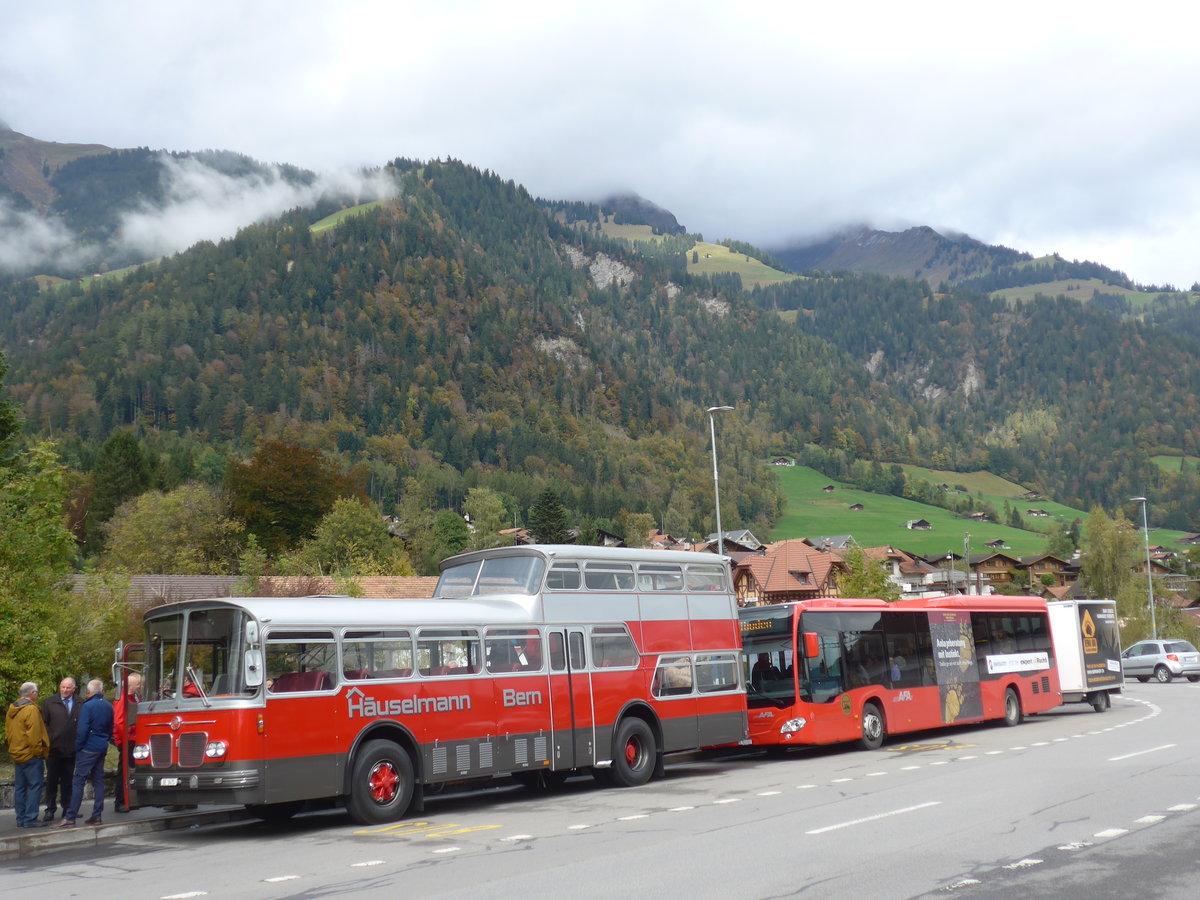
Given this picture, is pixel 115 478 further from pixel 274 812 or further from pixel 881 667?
pixel 274 812

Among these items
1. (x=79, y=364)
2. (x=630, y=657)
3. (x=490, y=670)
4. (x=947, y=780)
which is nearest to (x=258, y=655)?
(x=490, y=670)

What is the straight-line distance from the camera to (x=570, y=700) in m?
18.2

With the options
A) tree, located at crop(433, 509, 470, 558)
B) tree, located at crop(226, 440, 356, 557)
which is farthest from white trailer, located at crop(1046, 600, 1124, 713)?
tree, located at crop(433, 509, 470, 558)

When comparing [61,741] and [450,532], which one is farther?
[450,532]

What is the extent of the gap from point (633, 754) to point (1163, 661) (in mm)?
43924

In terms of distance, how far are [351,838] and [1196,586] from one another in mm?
163763

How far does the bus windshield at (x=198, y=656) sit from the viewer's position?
1415cm

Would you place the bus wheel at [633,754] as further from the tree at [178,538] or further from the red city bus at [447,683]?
the tree at [178,538]

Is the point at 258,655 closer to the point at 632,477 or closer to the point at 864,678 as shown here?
the point at 864,678

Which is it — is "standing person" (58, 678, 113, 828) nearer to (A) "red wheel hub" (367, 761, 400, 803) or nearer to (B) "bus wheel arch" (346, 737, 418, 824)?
(B) "bus wheel arch" (346, 737, 418, 824)

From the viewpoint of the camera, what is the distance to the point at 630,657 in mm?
19469

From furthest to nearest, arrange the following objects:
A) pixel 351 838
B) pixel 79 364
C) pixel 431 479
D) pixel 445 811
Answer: pixel 79 364 → pixel 431 479 → pixel 445 811 → pixel 351 838

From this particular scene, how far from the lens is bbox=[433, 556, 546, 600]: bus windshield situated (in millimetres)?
18516

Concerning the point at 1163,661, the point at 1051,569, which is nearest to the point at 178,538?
the point at 1163,661
